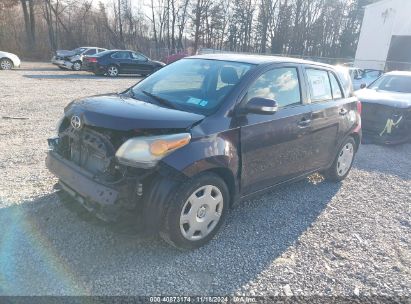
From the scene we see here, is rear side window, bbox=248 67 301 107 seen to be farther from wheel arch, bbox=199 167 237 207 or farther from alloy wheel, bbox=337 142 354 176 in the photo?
alloy wheel, bbox=337 142 354 176

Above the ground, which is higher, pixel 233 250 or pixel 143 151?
pixel 143 151

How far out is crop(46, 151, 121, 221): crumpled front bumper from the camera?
2887 millimetres

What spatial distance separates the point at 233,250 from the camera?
346 centimetres

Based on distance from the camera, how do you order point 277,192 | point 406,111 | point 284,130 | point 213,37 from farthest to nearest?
point 213,37 → point 406,111 → point 277,192 → point 284,130

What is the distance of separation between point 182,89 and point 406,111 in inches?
247

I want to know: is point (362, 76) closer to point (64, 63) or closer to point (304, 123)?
point (304, 123)

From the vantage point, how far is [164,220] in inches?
119

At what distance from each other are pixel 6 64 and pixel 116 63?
619cm

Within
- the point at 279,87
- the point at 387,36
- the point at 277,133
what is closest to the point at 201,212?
the point at 277,133

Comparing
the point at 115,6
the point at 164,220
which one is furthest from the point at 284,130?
the point at 115,6

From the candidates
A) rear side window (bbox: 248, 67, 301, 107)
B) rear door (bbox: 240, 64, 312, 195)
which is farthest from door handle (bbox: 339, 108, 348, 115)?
rear side window (bbox: 248, 67, 301, 107)

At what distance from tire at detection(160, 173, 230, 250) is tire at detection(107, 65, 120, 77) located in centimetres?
1852

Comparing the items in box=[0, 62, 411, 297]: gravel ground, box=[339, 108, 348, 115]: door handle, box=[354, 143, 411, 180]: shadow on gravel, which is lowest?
box=[354, 143, 411, 180]: shadow on gravel

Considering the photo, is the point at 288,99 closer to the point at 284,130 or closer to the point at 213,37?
the point at 284,130
